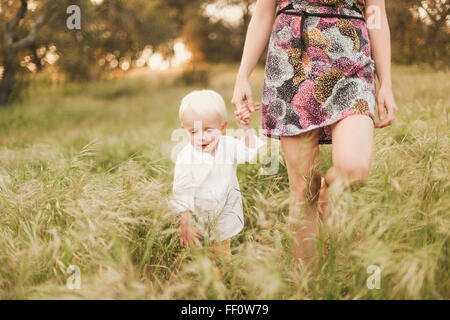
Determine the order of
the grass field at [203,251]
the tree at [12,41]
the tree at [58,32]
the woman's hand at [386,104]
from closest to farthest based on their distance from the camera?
the grass field at [203,251]
the woman's hand at [386,104]
the tree at [12,41]
the tree at [58,32]

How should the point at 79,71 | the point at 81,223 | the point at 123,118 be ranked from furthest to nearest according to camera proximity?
the point at 79,71
the point at 123,118
the point at 81,223

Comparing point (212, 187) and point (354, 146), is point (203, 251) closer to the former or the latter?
point (212, 187)

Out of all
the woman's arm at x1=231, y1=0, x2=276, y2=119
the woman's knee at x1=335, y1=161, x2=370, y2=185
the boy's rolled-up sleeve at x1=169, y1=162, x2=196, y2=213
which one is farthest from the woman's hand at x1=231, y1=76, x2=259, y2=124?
the woman's knee at x1=335, y1=161, x2=370, y2=185

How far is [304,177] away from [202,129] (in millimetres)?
643

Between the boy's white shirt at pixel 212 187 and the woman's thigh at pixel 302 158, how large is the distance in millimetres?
294

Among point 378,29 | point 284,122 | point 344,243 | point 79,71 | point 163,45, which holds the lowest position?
point 344,243

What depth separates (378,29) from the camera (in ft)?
6.43

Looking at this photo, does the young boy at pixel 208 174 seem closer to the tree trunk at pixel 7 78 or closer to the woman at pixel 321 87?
the woman at pixel 321 87

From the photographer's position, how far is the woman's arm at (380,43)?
1.93 meters

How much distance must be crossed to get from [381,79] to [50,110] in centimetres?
807

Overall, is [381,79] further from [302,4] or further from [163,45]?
[163,45]

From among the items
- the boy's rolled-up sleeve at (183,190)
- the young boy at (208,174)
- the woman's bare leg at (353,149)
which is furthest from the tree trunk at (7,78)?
the woman's bare leg at (353,149)

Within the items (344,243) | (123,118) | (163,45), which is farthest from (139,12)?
(344,243)

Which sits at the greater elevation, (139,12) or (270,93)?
(139,12)
